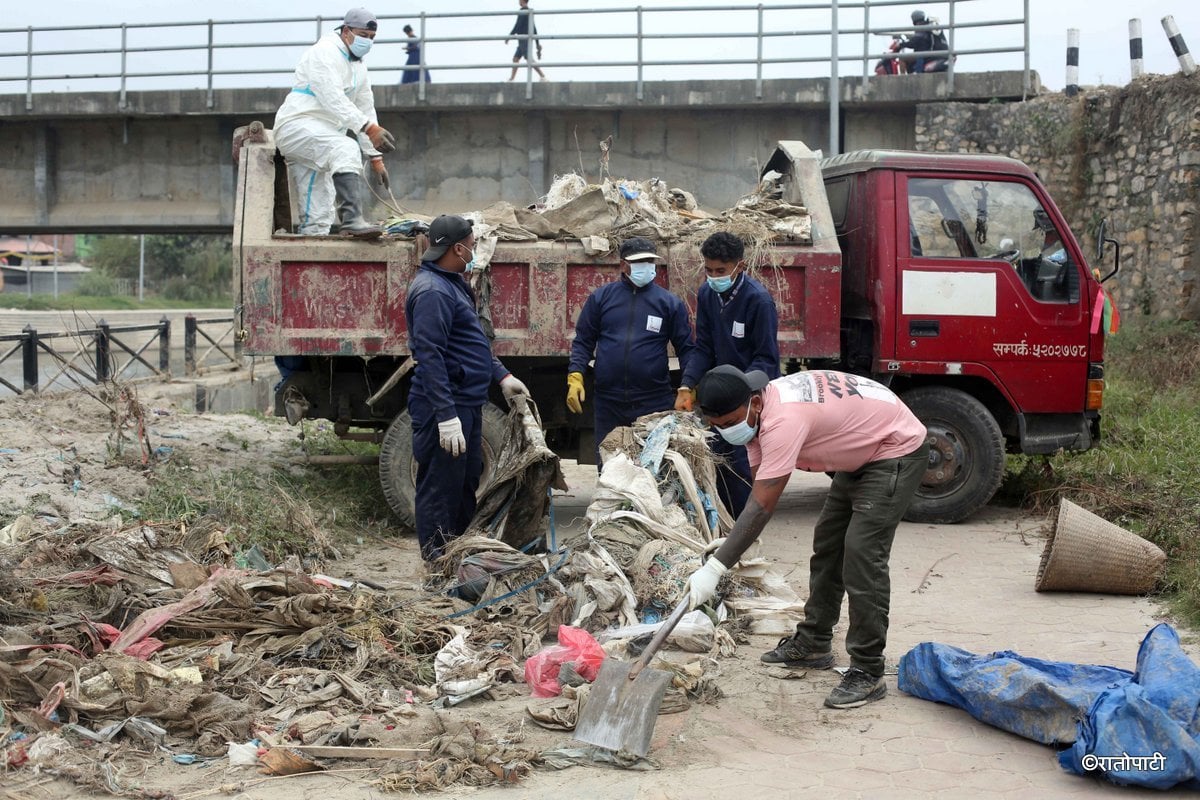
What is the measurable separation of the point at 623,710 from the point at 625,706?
2 cm

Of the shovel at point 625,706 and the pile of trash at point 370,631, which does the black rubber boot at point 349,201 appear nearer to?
the pile of trash at point 370,631

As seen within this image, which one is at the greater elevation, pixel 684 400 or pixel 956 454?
pixel 684 400

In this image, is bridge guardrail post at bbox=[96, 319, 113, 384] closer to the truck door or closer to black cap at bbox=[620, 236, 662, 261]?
black cap at bbox=[620, 236, 662, 261]

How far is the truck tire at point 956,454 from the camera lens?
26.7ft

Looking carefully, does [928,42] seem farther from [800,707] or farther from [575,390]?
[800,707]

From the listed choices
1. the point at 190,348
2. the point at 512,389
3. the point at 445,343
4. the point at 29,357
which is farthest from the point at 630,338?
the point at 190,348

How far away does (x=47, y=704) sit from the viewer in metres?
4.22

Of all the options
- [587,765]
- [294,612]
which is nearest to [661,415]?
[294,612]

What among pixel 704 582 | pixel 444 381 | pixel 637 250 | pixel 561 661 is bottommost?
pixel 561 661

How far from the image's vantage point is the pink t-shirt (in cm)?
438

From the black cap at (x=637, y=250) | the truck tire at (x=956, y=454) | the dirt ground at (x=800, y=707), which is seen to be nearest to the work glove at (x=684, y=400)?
the black cap at (x=637, y=250)

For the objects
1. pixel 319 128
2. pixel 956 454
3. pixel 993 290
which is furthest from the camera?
pixel 956 454

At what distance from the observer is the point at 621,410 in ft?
24.1

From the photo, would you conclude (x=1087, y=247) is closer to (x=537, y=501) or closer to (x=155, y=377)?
(x=537, y=501)
